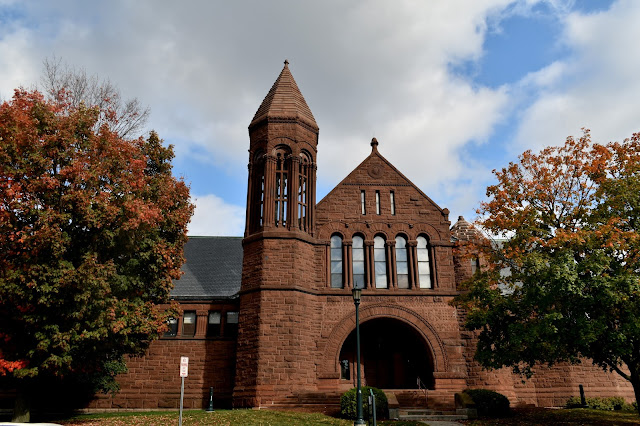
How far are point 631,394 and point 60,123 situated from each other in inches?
1098

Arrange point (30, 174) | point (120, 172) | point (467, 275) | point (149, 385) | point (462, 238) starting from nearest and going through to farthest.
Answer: point (30, 174)
point (120, 172)
point (149, 385)
point (467, 275)
point (462, 238)

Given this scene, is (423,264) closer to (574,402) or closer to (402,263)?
(402,263)

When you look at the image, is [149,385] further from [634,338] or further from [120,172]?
[634,338]

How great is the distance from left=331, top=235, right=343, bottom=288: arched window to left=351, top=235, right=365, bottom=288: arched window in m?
0.63

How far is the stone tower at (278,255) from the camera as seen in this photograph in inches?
768

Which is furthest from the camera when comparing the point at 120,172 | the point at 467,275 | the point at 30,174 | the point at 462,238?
the point at 462,238

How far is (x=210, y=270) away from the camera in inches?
1019

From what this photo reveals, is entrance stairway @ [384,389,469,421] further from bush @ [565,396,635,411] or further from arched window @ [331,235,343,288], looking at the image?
bush @ [565,396,635,411]

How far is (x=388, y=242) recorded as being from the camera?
23.1 metres

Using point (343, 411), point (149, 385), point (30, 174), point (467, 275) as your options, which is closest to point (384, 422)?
point (343, 411)

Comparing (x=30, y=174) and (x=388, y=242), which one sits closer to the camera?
(x=30, y=174)

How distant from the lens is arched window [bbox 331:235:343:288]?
22469mm

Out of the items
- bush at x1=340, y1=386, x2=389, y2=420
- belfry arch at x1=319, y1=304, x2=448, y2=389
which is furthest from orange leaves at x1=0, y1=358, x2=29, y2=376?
belfry arch at x1=319, y1=304, x2=448, y2=389

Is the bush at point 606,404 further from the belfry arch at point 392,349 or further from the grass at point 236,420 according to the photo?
the grass at point 236,420
